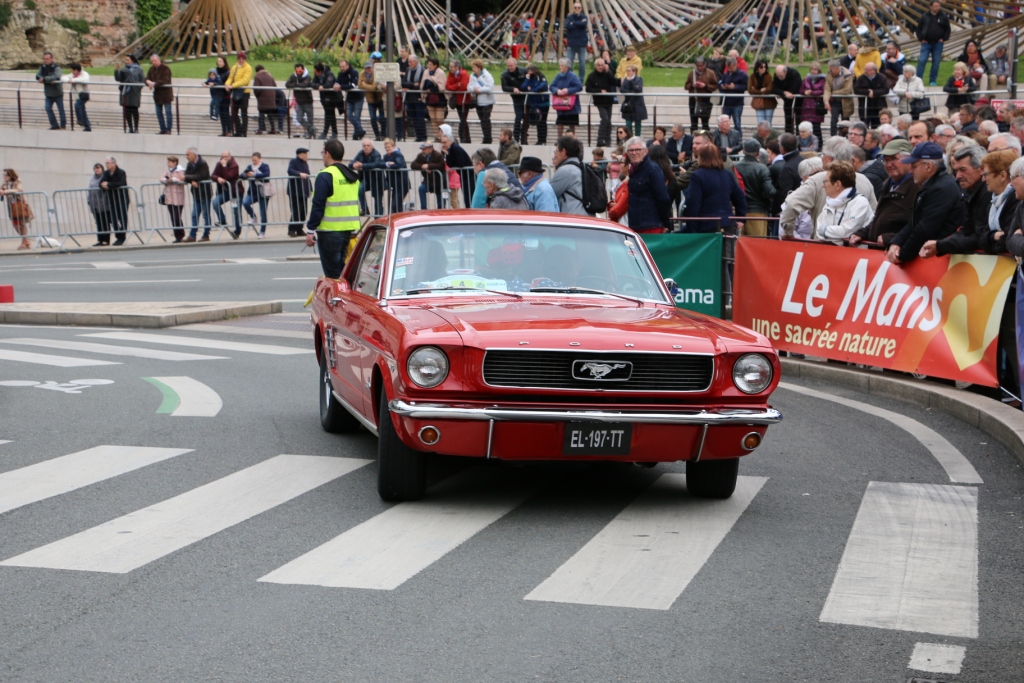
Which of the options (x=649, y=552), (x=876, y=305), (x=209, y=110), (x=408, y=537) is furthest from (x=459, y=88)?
(x=649, y=552)

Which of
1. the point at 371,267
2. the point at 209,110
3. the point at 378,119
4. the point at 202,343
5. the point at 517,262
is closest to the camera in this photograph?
the point at 517,262

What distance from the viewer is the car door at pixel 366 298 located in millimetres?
7959

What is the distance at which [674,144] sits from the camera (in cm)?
2506

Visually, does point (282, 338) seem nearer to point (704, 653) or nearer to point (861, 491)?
point (861, 491)

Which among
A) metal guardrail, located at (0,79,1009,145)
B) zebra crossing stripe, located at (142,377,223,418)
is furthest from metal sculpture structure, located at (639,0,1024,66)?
zebra crossing stripe, located at (142,377,223,418)

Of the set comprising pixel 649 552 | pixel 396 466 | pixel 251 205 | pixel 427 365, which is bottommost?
pixel 251 205

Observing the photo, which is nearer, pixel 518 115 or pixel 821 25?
pixel 518 115

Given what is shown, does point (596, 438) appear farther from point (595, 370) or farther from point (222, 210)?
point (222, 210)

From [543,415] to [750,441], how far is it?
3.74 ft

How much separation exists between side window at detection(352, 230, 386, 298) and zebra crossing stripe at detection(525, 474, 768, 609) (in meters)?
2.03

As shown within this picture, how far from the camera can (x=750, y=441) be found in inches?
291

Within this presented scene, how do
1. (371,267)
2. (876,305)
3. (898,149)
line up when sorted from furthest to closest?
1. (898,149)
2. (876,305)
3. (371,267)

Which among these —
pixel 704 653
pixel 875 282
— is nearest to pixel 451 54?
pixel 875 282

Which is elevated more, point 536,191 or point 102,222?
point 536,191
